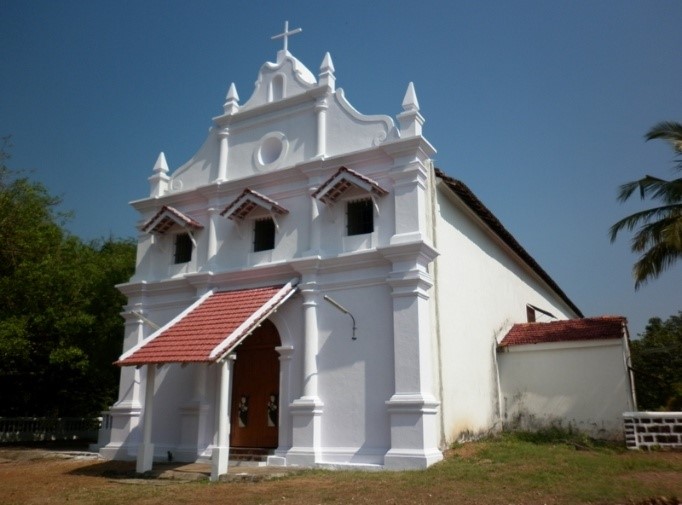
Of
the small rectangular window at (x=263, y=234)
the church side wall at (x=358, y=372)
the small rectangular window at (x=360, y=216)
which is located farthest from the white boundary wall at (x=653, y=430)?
the small rectangular window at (x=263, y=234)

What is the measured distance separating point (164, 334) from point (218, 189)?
440 cm

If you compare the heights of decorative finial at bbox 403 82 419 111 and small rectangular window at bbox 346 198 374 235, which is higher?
decorative finial at bbox 403 82 419 111

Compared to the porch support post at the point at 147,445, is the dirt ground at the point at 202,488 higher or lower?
lower

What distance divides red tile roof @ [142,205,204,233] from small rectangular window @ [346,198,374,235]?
176 inches

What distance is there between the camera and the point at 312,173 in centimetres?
1431

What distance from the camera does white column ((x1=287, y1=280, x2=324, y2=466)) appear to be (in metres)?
12.4

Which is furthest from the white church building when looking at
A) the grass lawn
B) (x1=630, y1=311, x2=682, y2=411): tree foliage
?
(x1=630, y1=311, x2=682, y2=411): tree foliage

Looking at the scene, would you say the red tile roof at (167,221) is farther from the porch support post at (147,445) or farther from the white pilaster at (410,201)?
the white pilaster at (410,201)

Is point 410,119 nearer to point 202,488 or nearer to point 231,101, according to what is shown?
point 231,101

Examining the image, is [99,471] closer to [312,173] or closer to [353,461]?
[353,461]

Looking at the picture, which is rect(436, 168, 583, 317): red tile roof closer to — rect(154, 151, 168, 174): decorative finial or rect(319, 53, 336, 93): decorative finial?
rect(319, 53, 336, 93): decorative finial

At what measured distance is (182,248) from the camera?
16.7m

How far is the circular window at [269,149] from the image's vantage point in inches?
611

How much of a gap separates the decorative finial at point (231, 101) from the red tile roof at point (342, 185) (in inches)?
179
